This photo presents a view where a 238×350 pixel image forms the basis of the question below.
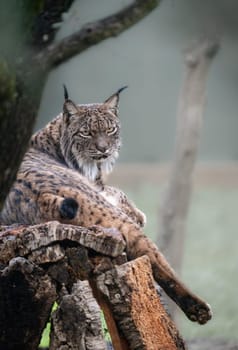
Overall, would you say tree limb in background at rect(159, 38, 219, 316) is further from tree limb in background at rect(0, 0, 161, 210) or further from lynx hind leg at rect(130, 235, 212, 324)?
tree limb in background at rect(0, 0, 161, 210)

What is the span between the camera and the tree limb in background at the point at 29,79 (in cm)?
342

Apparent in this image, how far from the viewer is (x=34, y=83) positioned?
3.45 metres

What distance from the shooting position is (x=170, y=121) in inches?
585

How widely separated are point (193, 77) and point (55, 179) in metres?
3.67

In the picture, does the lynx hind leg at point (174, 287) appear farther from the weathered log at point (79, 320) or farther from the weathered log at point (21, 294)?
the weathered log at point (21, 294)

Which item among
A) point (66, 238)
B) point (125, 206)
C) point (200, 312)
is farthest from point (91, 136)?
point (66, 238)

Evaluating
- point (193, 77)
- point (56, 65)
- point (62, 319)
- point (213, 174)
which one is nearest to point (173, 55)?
point (213, 174)

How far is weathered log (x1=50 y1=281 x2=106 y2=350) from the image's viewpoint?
449 cm

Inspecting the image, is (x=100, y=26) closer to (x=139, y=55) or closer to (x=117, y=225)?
(x=117, y=225)

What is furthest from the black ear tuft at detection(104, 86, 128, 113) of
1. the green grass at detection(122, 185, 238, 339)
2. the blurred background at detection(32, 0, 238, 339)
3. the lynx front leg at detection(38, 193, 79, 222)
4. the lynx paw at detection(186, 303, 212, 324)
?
the blurred background at detection(32, 0, 238, 339)

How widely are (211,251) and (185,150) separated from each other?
4.30 m

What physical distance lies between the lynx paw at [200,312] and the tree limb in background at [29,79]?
161 centimetres

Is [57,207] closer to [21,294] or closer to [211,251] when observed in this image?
[21,294]

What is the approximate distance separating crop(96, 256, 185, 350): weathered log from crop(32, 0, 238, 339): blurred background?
5.36 m
